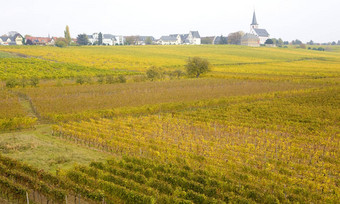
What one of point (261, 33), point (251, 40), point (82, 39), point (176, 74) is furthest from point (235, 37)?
point (176, 74)

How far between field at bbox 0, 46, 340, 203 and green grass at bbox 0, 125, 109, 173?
65 millimetres

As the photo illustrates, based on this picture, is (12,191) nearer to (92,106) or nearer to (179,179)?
(179,179)

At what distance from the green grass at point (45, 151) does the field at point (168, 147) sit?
0.06 meters

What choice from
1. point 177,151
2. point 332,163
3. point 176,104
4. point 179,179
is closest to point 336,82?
→ point 176,104

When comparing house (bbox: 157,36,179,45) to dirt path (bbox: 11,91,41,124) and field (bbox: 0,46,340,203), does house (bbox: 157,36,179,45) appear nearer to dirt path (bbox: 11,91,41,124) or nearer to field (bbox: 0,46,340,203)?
field (bbox: 0,46,340,203)

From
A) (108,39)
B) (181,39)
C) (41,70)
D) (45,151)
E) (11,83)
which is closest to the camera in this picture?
(45,151)

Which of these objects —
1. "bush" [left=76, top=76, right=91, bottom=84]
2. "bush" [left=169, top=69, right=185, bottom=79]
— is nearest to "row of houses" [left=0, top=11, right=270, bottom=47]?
"bush" [left=169, top=69, right=185, bottom=79]

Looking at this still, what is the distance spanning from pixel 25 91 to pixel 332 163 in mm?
37276

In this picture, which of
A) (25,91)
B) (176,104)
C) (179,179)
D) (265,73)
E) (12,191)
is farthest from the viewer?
(265,73)

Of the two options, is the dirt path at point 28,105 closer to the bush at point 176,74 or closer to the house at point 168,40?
the bush at point 176,74

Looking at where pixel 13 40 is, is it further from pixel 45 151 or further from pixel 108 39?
pixel 45 151

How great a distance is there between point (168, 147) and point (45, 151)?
8202 mm

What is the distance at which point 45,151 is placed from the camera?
19781 mm

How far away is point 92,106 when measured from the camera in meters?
32.6
